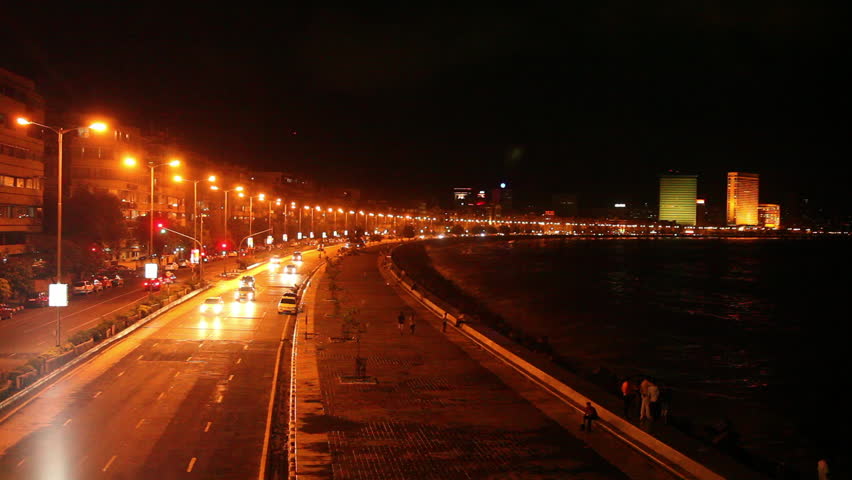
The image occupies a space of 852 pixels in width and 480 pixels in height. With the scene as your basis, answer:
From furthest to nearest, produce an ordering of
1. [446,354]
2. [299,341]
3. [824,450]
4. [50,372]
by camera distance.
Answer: [299,341] → [446,354] → [824,450] → [50,372]

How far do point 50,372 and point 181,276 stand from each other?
40000 mm

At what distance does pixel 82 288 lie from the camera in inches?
1759

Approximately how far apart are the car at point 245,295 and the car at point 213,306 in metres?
2.58

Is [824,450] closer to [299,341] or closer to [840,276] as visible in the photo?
[299,341]

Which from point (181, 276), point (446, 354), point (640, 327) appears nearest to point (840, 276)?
point (640, 327)

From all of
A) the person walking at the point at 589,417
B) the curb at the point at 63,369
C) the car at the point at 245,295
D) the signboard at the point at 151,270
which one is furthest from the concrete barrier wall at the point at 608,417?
the signboard at the point at 151,270

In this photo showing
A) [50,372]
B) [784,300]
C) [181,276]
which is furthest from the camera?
[784,300]

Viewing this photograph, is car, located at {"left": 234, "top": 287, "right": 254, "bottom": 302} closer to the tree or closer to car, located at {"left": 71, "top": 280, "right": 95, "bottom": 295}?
car, located at {"left": 71, "top": 280, "right": 95, "bottom": 295}

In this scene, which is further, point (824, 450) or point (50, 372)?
point (824, 450)

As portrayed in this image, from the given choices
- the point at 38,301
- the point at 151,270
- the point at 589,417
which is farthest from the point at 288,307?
the point at 589,417

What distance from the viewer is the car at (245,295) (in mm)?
42331

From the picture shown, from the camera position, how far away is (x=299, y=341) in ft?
92.6

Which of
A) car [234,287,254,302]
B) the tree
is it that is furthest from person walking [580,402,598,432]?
the tree

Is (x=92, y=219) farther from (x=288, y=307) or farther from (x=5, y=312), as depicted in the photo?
(x=288, y=307)
